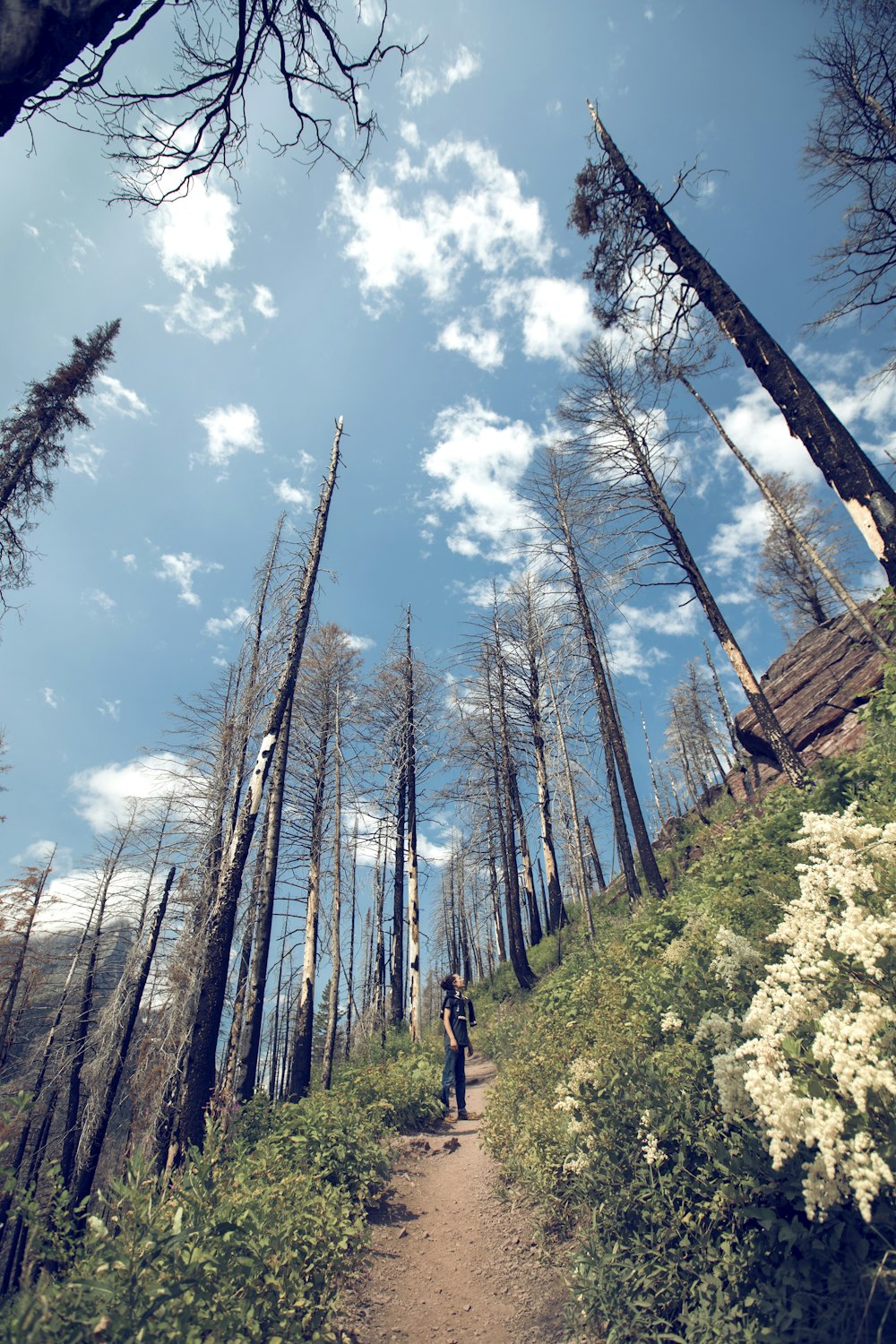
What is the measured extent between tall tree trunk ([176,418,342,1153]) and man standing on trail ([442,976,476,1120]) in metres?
3.12

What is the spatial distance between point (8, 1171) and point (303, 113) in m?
7.00

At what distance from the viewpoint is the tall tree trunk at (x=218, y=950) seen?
5.75m

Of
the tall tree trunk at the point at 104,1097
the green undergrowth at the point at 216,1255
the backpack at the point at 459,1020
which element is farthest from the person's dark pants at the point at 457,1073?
the tall tree trunk at the point at 104,1097

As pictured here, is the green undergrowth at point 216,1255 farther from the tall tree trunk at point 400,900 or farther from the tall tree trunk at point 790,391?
the tall tree trunk at point 400,900

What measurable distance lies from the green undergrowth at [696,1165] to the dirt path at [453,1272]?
34cm

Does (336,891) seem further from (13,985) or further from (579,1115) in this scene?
(13,985)

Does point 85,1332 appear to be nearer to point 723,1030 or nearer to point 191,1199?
point 191,1199

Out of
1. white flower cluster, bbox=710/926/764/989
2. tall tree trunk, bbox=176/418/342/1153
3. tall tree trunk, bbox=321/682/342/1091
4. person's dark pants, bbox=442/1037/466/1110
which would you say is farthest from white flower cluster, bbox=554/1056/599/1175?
tall tree trunk, bbox=321/682/342/1091

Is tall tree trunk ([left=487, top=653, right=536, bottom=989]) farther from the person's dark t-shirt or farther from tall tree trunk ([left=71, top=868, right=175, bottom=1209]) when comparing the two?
tall tree trunk ([left=71, top=868, right=175, bottom=1209])

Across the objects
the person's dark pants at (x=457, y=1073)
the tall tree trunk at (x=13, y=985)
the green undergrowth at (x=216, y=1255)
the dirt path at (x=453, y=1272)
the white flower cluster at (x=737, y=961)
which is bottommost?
the dirt path at (x=453, y=1272)

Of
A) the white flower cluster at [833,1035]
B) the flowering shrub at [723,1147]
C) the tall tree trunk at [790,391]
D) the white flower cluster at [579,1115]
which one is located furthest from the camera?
the tall tree trunk at [790,391]

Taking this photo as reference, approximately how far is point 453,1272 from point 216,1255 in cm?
259

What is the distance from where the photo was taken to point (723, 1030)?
3.04 m

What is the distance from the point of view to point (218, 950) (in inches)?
252
